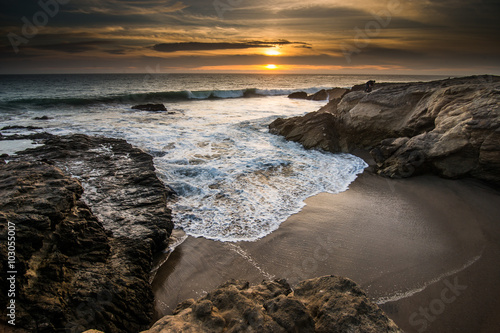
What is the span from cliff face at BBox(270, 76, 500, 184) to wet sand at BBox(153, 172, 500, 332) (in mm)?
1355

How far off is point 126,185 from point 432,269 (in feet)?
22.1

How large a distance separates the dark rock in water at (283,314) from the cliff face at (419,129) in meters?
7.18

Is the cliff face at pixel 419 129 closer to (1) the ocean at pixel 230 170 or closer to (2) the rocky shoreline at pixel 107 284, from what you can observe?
(1) the ocean at pixel 230 170

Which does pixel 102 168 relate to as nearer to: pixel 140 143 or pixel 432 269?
pixel 140 143

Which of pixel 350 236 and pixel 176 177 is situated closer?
pixel 350 236

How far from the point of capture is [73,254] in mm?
3713

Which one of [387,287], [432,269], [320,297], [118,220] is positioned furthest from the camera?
[118,220]

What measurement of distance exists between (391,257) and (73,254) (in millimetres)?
5169

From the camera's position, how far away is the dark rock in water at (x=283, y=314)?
7.49 ft

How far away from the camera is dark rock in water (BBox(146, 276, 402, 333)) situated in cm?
228

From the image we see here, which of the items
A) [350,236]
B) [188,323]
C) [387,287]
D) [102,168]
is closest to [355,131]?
[350,236]

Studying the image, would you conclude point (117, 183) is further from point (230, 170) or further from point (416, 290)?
point (416, 290)

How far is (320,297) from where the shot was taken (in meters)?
2.66

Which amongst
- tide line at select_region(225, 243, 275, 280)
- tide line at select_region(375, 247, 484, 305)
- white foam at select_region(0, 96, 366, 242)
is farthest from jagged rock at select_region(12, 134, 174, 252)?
tide line at select_region(375, 247, 484, 305)
